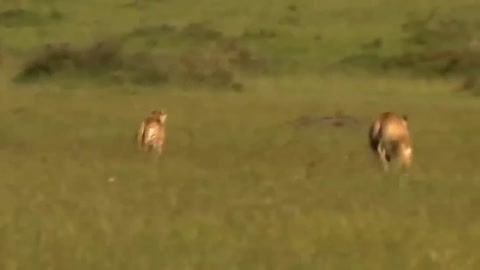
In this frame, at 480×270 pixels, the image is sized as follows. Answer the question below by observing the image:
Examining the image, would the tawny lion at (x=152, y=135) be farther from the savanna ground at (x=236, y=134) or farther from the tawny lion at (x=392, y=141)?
the tawny lion at (x=392, y=141)

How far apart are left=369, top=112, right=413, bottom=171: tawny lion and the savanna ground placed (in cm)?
40

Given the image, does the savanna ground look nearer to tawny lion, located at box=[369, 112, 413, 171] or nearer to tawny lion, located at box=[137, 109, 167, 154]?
tawny lion, located at box=[137, 109, 167, 154]

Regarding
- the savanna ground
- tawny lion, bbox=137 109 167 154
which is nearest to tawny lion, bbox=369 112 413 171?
the savanna ground

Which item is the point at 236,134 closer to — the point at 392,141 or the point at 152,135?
the point at 152,135

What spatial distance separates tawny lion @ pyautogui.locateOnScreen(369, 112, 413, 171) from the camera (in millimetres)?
14070

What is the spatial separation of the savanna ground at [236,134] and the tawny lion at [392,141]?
40 centimetres

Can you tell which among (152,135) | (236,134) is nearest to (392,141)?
(152,135)

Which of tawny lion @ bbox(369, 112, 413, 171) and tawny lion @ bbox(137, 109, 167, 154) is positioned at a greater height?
tawny lion @ bbox(369, 112, 413, 171)

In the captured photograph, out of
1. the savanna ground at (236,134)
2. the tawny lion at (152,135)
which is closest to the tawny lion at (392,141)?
the savanna ground at (236,134)

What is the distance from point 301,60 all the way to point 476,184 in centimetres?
1619

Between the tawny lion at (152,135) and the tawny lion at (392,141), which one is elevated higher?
the tawny lion at (392,141)

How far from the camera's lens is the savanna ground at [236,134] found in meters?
7.17

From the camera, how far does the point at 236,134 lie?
18.5 m

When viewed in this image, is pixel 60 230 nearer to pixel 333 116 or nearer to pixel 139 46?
pixel 333 116
